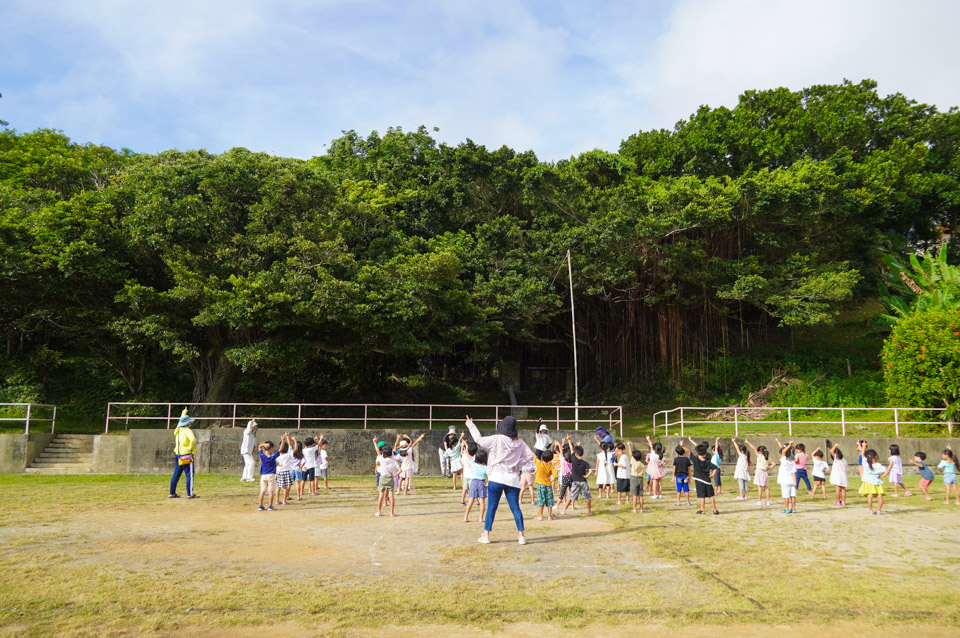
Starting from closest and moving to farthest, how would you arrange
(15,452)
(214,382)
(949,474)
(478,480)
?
1. (478,480)
2. (949,474)
3. (15,452)
4. (214,382)

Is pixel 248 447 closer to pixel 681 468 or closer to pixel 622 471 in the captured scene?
pixel 622 471

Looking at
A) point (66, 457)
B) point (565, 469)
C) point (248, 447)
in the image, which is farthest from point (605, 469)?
point (66, 457)

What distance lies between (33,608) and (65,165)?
18.0 meters

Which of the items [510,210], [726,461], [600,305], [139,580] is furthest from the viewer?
[600,305]

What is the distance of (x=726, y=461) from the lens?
16641mm

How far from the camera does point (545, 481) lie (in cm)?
991

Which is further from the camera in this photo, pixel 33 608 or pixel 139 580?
pixel 139 580

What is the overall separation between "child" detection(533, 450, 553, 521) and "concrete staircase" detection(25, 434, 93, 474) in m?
12.5

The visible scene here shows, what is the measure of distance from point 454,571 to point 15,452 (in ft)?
48.7

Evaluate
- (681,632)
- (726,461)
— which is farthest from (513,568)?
(726,461)

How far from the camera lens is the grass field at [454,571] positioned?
15.3 ft

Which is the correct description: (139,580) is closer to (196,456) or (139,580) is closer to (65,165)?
(196,456)

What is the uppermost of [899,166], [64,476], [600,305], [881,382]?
[899,166]

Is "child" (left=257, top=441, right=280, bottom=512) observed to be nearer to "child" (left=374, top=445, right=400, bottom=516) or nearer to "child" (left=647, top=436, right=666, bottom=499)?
"child" (left=374, top=445, right=400, bottom=516)
